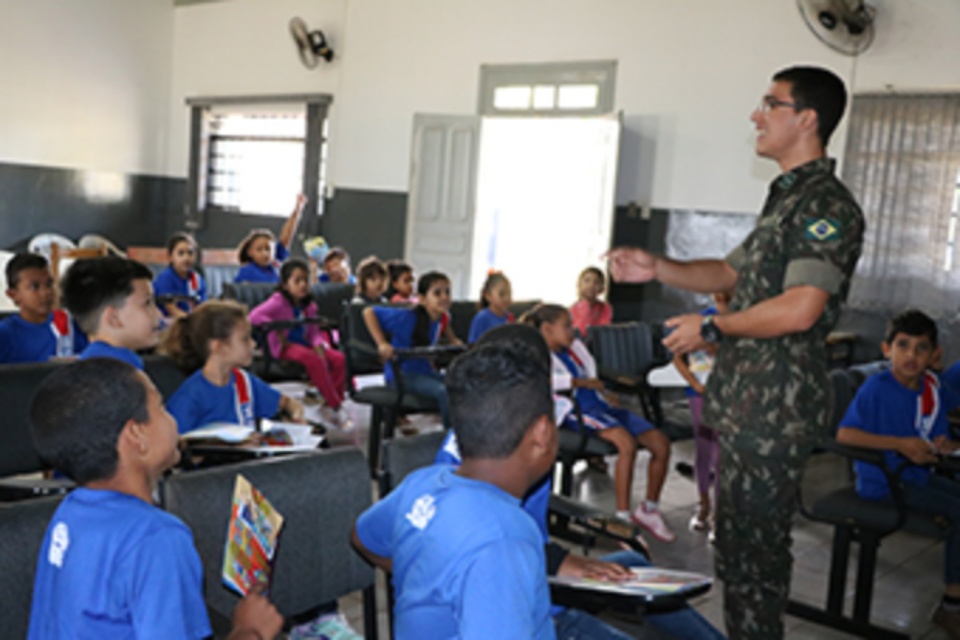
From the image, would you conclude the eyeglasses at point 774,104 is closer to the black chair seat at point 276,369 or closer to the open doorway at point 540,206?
the black chair seat at point 276,369

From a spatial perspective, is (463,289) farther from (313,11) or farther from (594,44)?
(313,11)

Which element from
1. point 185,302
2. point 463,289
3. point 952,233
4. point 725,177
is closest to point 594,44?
point 725,177

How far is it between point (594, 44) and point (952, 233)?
11.1 feet

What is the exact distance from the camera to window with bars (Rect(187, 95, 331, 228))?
10.7m

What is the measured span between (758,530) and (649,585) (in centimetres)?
76

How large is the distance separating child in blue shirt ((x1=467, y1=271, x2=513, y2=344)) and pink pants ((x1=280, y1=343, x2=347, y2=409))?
2.41 feet

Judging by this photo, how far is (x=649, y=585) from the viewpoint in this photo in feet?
5.35

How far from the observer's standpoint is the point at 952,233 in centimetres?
668

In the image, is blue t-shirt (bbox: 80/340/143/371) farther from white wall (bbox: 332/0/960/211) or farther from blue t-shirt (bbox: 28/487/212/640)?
white wall (bbox: 332/0/960/211)

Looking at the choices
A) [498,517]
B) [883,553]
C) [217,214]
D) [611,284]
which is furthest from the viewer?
[217,214]

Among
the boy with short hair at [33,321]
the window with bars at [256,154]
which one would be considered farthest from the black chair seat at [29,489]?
the window with bars at [256,154]

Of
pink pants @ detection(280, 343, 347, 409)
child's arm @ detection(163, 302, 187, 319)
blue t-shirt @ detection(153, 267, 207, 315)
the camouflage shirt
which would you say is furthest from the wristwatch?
blue t-shirt @ detection(153, 267, 207, 315)

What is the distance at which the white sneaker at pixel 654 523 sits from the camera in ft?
13.5

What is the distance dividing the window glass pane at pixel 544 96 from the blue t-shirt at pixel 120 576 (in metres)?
7.75
